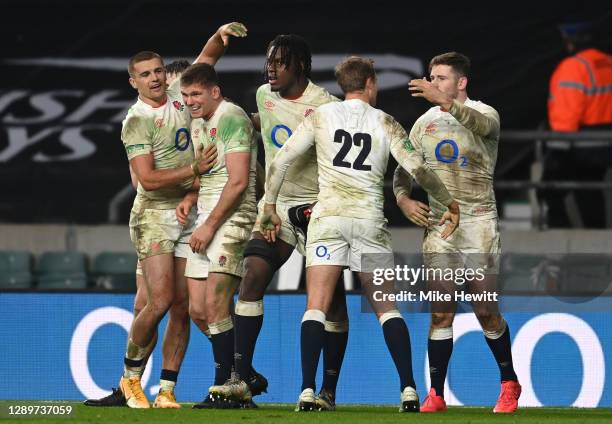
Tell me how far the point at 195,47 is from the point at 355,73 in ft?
21.4

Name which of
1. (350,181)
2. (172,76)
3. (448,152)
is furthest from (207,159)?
(448,152)

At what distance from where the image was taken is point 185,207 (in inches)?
348

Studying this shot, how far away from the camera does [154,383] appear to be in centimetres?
1078

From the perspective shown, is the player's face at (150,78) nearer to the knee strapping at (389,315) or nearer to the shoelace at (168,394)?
the shoelace at (168,394)

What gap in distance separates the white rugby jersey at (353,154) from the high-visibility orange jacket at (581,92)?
5512 mm

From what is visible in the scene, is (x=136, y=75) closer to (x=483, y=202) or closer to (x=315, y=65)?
(x=483, y=202)

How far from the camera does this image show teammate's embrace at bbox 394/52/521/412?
8.87 m

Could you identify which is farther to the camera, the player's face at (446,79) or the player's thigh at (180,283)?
the player's thigh at (180,283)

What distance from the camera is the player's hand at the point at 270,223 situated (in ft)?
27.8

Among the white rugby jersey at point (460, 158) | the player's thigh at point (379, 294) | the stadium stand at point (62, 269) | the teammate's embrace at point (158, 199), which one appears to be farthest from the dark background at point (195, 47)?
the player's thigh at point (379, 294)

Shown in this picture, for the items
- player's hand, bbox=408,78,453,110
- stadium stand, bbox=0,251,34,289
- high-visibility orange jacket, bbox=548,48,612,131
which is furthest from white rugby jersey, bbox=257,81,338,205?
high-visibility orange jacket, bbox=548,48,612,131

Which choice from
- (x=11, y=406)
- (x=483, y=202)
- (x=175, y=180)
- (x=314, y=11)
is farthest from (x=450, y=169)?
(x=314, y=11)

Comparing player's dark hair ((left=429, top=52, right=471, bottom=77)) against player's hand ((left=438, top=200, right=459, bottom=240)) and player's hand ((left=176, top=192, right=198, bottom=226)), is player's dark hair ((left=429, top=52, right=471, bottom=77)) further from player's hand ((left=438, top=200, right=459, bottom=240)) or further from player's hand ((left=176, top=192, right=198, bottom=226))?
player's hand ((left=176, top=192, right=198, bottom=226))

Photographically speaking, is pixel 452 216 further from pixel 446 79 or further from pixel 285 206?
pixel 285 206
